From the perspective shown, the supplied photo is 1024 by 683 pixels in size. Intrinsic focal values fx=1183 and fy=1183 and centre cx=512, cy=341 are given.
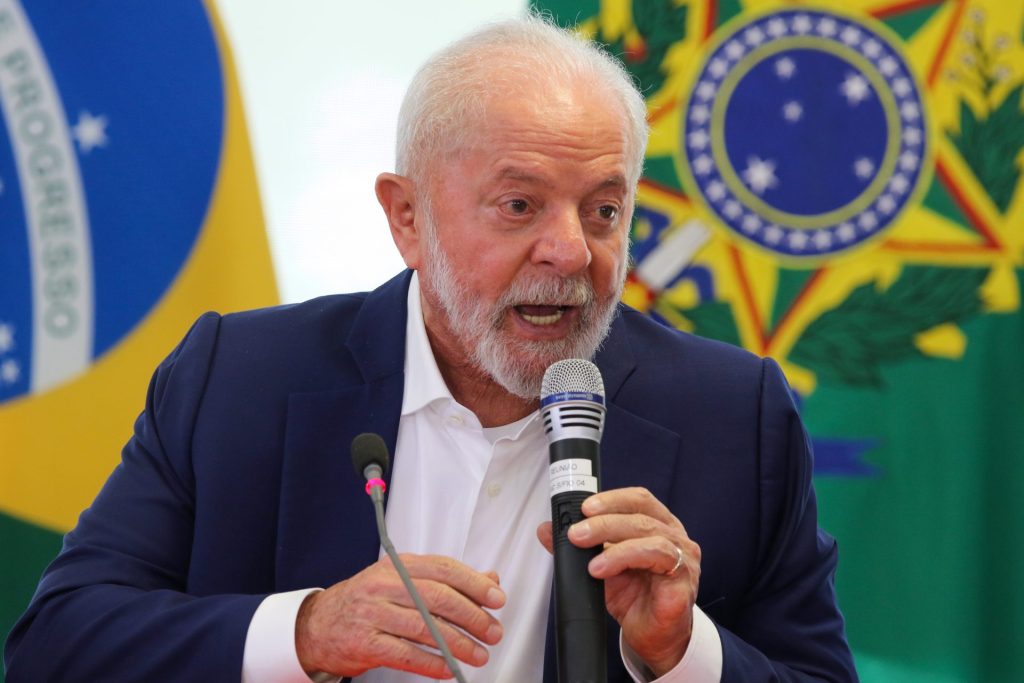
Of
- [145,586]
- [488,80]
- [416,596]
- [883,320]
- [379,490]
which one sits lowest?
[883,320]

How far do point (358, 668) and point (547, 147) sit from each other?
913 millimetres

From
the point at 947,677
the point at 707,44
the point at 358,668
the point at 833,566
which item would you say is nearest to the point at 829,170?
the point at 707,44

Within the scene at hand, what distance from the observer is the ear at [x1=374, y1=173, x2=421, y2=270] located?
2.30 m

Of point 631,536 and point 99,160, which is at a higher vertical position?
point 99,160

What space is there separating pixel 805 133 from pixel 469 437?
2127 millimetres

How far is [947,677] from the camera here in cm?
380

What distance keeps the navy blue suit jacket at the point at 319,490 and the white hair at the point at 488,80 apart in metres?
0.36

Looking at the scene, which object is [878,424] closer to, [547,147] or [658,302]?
[658,302]

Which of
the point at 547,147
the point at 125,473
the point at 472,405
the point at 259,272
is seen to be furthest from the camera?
the point at 259,272

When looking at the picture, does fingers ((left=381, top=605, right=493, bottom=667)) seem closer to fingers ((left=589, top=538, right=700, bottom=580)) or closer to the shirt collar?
fingers ((left=589, top=538, right=700, bottom=580))

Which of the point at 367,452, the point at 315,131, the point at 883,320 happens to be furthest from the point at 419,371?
the point at 883,320

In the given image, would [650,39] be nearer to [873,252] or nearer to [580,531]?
[873,252]

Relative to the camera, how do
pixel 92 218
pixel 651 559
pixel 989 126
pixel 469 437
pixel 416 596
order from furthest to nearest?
pixel 989 126
pixel 92 218
pixel 469 437
pixel 651 559
pixel 416 596

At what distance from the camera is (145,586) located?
80.3 inches
